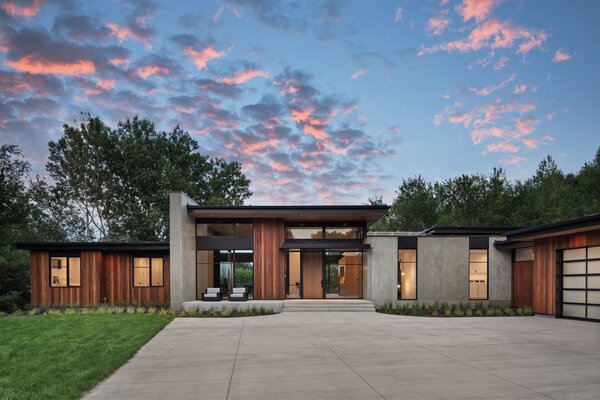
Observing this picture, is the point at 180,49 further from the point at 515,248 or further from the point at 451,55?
the point at 515,248

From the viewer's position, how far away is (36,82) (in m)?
25.8

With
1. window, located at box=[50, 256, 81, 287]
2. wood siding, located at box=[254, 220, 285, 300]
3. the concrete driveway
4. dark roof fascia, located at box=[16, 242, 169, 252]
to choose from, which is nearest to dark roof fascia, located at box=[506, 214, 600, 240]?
the concrete driveway

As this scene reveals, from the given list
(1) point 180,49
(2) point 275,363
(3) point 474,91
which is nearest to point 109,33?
(1) point 180,49

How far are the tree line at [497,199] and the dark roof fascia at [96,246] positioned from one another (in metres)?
33.3

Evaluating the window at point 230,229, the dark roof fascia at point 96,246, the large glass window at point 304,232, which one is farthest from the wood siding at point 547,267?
the dark roof fascia at point 96,246

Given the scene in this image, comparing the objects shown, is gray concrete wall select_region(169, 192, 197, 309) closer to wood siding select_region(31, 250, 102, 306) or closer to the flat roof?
the flat roof

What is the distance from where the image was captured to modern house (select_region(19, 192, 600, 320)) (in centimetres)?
2167

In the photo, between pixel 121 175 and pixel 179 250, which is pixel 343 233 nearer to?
pixel 179 250

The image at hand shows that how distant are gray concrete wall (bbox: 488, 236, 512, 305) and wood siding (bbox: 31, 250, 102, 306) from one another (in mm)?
20554

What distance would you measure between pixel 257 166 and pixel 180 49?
23202mm

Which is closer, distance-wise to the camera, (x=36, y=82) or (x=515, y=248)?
(x=515, y=248)

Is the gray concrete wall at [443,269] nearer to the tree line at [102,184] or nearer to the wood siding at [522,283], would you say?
the wood siding at [522,283]

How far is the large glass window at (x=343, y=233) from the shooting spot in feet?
79.5

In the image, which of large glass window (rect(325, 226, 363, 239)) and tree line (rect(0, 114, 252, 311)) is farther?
tree line (rect(0, 114, 252, 311))
